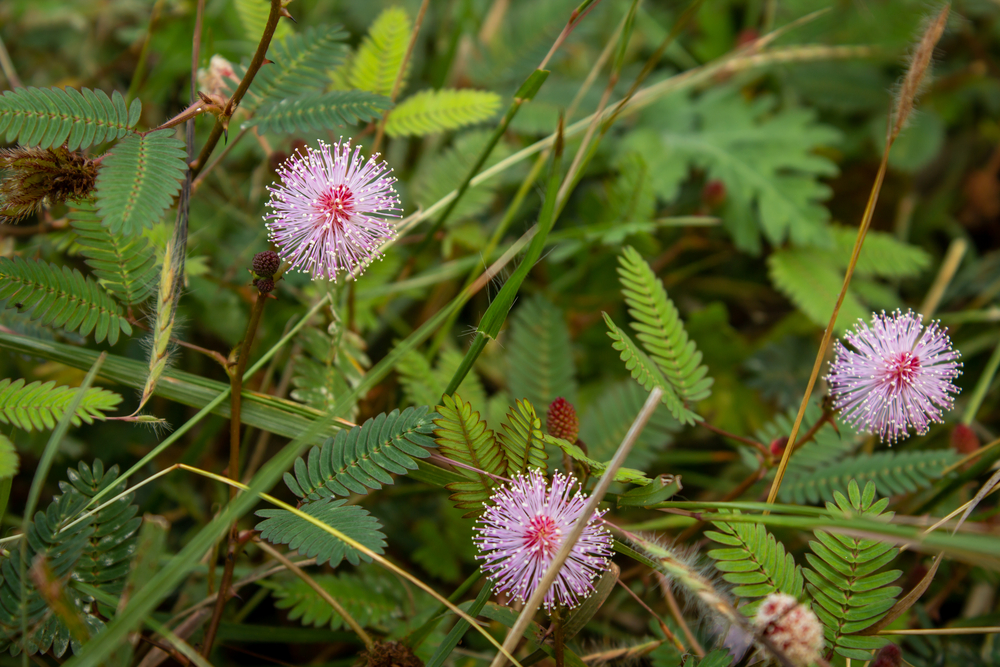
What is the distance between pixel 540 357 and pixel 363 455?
813mm

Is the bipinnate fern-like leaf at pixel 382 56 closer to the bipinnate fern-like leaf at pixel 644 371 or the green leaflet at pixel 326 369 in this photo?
the green leaflet at pixel 326 369

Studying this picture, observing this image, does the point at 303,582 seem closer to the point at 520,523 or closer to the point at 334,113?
the point at 520,523

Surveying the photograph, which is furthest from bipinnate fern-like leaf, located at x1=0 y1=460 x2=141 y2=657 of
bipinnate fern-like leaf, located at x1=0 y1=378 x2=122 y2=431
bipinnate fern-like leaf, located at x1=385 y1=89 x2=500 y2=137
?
bipinnate fern-like leaf, located at x1=385 y1=89 x2=500 y2=137

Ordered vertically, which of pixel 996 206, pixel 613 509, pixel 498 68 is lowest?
pixel 613 509

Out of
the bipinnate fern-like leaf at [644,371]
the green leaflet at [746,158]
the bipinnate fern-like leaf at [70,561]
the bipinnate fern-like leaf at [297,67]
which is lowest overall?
the bipinnate fern-like leaf at [70,561]

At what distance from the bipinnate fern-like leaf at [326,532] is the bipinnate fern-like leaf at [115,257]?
0.61 m

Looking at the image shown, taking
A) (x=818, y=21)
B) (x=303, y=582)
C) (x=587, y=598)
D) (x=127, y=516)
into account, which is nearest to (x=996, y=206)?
(x=818, y=21)

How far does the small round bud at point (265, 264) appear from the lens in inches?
50.6

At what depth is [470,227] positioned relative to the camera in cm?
236

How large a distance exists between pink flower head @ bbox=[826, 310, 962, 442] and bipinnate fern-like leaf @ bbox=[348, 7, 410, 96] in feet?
4.81

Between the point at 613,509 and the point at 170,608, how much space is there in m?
1.35

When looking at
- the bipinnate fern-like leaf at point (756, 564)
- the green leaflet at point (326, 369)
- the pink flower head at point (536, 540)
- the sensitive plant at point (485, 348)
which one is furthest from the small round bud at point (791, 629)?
the green leaflet at point (326, 369)

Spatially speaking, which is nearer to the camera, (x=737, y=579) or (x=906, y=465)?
(x=737, y=579)

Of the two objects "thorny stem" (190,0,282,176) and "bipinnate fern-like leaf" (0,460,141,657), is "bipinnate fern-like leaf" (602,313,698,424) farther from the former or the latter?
"bipinnate fern-like leaf" (0,460,141,657)
